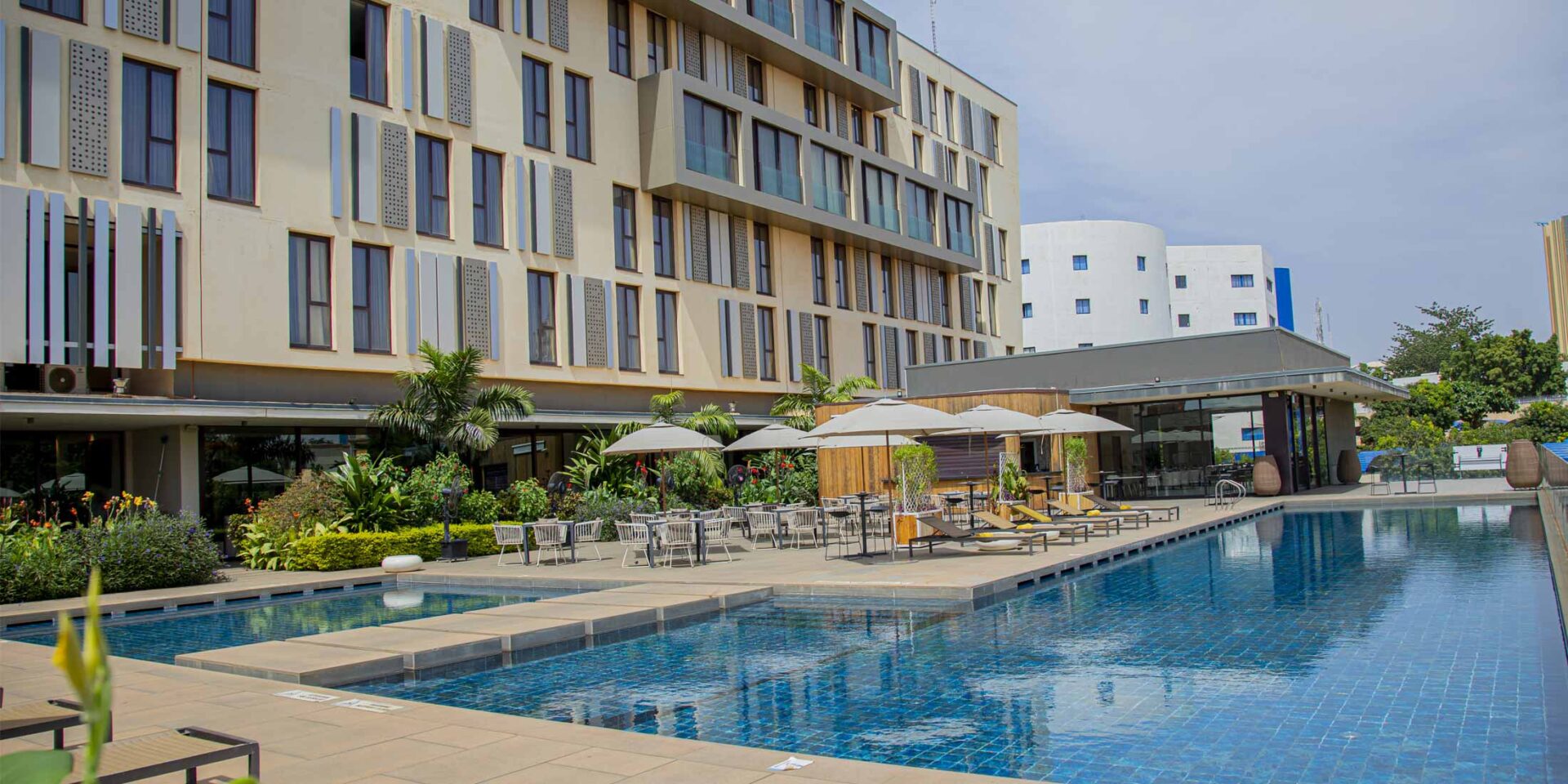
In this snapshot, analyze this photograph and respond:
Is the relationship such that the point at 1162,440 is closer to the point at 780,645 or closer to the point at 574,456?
the point at 574,456

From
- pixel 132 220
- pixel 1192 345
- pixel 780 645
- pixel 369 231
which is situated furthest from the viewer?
pixel 1192 345

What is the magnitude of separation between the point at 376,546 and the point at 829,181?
757 inches

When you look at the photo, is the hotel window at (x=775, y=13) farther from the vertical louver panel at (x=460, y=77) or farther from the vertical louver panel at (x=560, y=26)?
the vertical louver panel at (x=460, y=77)

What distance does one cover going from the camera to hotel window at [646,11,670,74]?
28.5 meters

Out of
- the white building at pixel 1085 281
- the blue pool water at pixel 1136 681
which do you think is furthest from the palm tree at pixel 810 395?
the white building at pixel 1085 281

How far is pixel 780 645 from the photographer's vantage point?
31.8 ft

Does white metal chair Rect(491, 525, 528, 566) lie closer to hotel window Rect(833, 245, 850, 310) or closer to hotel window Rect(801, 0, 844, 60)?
hotel window Rect(833, 245, 850, 310)

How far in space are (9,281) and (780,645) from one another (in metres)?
14.1

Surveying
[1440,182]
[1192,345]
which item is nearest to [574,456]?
[1192,345]

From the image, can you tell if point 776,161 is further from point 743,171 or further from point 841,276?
point 841,276

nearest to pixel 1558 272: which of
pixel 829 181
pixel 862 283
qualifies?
pixel 862 283

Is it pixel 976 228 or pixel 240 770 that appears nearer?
pixel 240 770

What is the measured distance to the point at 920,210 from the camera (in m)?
37.3

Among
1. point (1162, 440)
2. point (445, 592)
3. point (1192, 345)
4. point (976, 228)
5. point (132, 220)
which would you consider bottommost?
point (445, 592)
